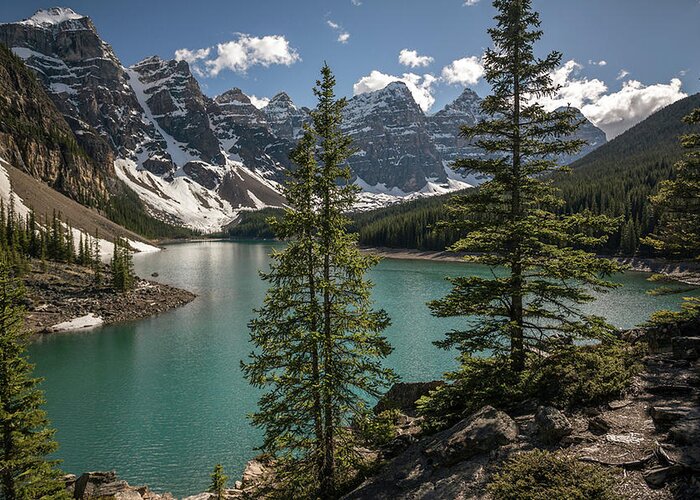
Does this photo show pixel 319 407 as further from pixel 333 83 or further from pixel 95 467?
pixel 95 467

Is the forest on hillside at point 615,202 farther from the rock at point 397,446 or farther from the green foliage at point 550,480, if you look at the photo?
the green foliage at point 550,480

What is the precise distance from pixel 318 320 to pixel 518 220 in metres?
7.32

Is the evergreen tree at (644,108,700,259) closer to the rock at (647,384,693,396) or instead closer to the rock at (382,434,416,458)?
the rock at (647,384,693,396)

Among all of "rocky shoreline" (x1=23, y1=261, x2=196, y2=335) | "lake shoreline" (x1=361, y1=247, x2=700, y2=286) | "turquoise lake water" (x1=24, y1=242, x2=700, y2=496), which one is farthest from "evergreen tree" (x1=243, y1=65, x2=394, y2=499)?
"rocky shoreline" (x1=23, y1=261, x2=196, y2=335)

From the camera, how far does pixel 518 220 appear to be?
12.9m

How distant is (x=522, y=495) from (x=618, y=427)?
3.82 metres

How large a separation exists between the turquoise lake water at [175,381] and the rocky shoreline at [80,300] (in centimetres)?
313

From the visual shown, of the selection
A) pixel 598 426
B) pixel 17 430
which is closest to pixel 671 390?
pixel 598 426

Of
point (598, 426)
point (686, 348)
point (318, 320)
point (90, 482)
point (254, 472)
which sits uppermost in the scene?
point (318, 320)

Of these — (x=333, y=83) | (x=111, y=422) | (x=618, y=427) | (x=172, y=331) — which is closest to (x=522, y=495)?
(x=618, y=427)

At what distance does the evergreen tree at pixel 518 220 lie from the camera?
A: 12.0 metres

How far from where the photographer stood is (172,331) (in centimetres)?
4784

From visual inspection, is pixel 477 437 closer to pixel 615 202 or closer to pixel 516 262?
pixel 516 262

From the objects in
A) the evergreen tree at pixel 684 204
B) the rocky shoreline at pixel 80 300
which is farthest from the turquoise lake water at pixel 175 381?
the evergreen tree at pixel 684 204
